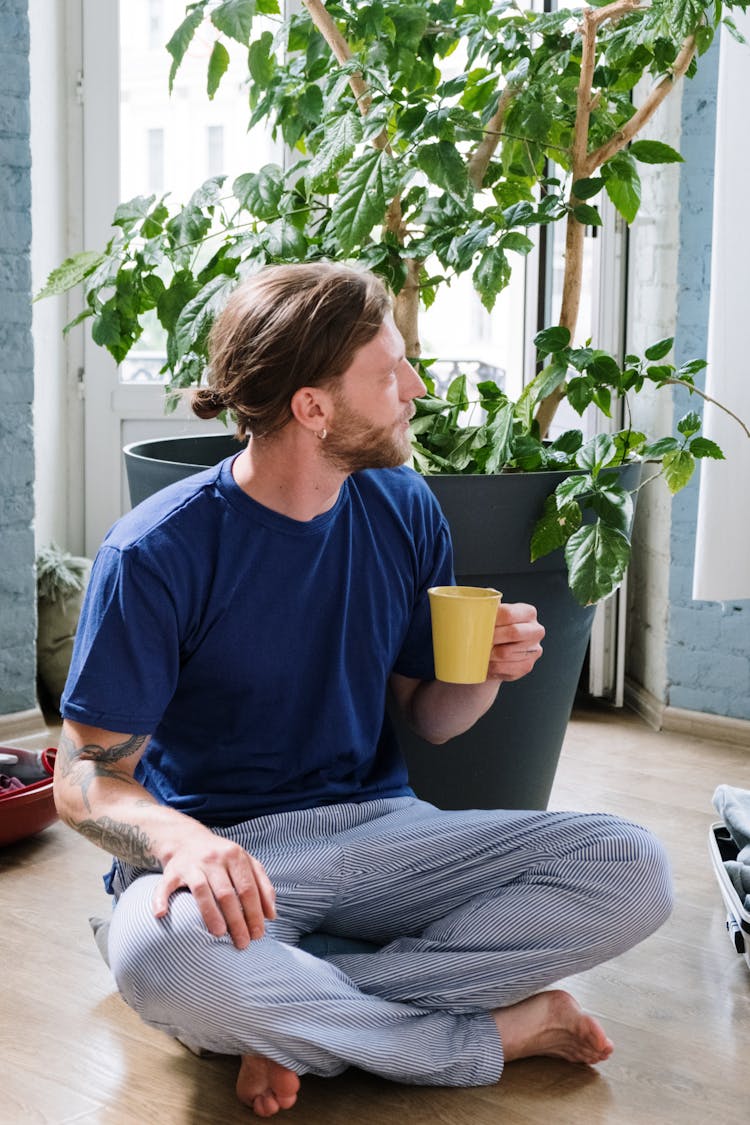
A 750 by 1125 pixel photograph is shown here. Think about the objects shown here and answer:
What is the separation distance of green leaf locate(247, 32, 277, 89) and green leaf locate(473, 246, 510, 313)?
0.48 meters

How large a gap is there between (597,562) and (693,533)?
1018 mm

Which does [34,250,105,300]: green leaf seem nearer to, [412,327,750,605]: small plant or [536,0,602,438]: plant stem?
[412,327,750,605]: small plant

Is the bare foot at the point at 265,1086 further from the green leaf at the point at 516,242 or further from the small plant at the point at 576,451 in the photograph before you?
the green leaf at the point at 516,242

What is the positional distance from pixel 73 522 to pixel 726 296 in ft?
6.06

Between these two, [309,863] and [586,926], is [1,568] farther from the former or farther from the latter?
[586,926]

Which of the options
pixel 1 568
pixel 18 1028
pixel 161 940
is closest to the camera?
pixel 161 940

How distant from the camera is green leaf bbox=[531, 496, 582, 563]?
185cm

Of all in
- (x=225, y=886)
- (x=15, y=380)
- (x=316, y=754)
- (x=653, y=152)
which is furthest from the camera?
(x=15, y=380)

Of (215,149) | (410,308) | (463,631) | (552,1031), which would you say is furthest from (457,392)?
(215,149)

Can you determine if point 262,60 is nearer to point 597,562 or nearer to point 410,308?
point 410,308

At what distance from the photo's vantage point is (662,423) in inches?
110

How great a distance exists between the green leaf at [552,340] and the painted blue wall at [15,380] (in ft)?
3.96

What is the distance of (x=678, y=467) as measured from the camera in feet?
6.40

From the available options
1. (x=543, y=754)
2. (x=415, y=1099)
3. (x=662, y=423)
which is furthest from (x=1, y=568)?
(x=415, y=1099)
